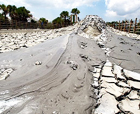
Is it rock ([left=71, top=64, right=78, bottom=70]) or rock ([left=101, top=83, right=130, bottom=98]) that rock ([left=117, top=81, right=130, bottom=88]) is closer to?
rock ([left=101, top=83, right=130, bottom=98])

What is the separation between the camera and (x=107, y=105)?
1.73 metres

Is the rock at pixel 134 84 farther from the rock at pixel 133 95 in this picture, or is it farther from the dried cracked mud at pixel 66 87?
the rock at pixel 133 95

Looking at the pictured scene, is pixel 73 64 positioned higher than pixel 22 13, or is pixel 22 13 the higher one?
pixel 22 13

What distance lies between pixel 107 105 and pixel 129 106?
0.34 metres

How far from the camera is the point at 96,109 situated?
167 centimetres

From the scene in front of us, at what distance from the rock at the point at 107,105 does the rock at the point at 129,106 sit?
0.29ft

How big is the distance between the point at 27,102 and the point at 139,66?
3.09m

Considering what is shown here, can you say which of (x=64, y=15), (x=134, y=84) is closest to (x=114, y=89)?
(x=134, y=84)

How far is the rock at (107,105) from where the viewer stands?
162 cm

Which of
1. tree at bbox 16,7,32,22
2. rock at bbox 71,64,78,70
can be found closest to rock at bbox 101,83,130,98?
rock at bbox 71,64,78,70

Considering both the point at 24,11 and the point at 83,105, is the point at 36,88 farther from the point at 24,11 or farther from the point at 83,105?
the point at 24,11

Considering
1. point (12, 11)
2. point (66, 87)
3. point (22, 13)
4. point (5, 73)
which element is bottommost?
point (66, 87)

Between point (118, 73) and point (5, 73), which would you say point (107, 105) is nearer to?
point (118, 73)

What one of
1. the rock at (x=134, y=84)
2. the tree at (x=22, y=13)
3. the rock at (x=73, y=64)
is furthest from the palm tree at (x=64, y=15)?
the rock at (x=134, y=84)
